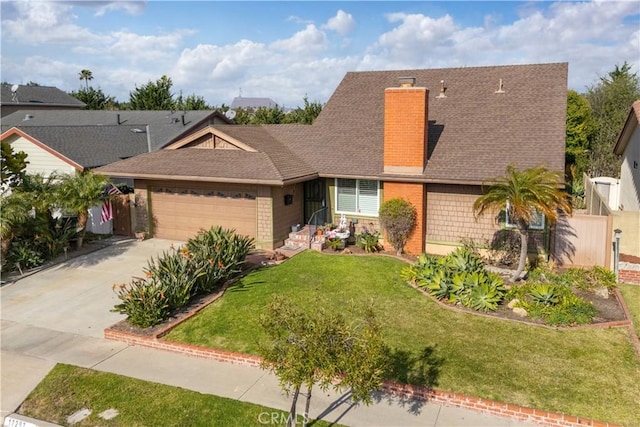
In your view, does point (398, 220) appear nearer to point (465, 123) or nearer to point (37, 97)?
point (465, 123)

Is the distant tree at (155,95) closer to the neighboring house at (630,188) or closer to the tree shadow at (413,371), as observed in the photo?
the neighboring house at (630,188)

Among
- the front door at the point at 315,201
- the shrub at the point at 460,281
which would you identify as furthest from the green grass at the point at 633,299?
the front door at the point at 315,201

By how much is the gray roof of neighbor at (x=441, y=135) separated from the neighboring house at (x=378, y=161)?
0.04m

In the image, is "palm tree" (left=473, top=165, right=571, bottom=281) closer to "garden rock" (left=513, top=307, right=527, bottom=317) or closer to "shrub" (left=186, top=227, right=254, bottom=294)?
"garden rock" (left=513, top=307, right=527, bottom=317)

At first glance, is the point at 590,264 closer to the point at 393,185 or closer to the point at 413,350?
the point at 393,185

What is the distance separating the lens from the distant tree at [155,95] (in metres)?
45.1

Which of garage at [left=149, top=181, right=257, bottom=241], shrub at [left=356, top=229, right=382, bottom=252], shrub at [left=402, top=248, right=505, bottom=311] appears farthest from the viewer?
garage at [left=149, top=181, right=257, bottom=241]

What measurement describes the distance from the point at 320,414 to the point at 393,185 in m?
9.56

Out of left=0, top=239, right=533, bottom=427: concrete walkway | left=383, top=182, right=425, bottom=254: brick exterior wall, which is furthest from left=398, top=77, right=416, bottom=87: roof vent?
left=0, top=239, right=533, bottom=427: concrete walkway

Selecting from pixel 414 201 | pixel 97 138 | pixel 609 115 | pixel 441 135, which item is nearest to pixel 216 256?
pixel 414 201

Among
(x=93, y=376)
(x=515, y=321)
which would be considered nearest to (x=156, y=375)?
(x=93, y=376)

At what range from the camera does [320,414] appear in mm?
8133

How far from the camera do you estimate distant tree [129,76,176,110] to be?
1777 inches

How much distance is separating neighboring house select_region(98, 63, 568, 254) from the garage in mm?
38
